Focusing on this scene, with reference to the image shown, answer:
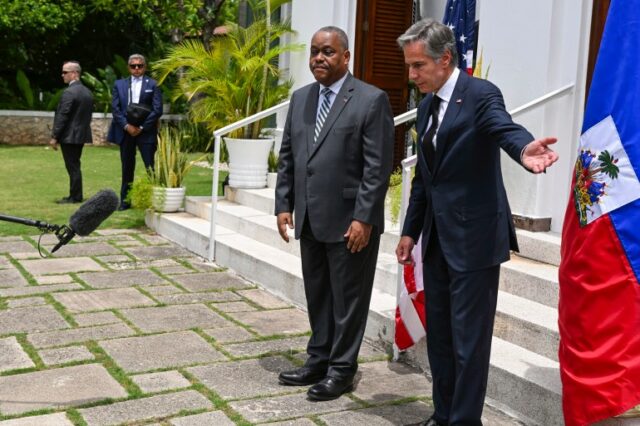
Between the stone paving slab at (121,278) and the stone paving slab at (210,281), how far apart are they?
0.20 metres

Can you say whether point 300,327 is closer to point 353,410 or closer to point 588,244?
point 353,410

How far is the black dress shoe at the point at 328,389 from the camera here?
179 inches

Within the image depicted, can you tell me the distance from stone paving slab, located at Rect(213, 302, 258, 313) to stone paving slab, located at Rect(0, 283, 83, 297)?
50.1 inches

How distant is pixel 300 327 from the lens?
19.6 feet

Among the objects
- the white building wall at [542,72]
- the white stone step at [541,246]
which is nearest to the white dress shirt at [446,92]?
the white stone step at [541,246]

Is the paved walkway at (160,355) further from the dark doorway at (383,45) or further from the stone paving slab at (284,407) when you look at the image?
the dark doorway at (383,45)

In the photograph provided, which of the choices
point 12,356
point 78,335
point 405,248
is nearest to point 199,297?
point 78,335

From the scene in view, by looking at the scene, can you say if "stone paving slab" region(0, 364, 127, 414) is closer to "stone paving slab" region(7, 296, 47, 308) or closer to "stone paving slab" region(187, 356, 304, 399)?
"stone paving slab" region(187, 356, 304, 399)

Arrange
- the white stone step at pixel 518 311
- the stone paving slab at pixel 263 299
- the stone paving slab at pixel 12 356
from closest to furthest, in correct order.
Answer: the white stone step at pixel 518 311, the stone paving slab at pixel 12 356, the stone paving slab at pixel 263 299

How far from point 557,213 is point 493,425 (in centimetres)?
244

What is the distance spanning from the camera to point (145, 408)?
4.37 metres

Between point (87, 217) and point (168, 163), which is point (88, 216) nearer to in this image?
point (87, 217)

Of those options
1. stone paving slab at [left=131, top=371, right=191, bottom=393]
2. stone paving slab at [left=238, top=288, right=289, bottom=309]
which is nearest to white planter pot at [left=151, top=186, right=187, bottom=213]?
stone paving slab at [left=238, top=288, right=289, bottom=309]

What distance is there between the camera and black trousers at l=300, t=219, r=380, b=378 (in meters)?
4.61
